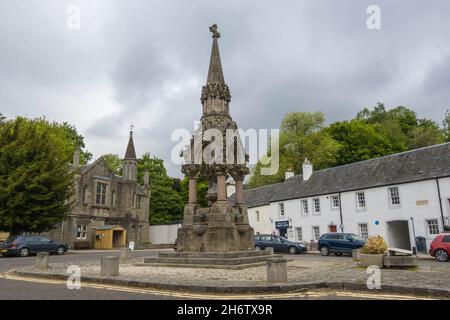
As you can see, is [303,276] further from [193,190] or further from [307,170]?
[307,170]

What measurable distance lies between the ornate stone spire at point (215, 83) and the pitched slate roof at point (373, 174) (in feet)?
56.7

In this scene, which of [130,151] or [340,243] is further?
[130,151]

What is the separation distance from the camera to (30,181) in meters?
24.7

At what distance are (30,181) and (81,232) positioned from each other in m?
14.2

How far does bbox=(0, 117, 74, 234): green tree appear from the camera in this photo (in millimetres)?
24312

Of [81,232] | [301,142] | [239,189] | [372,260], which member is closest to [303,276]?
[372,260]

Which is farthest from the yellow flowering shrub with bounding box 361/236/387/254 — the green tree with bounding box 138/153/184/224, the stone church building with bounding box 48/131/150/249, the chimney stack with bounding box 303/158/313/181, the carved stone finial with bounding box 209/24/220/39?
the green tree with bounding box 138/153/184/224

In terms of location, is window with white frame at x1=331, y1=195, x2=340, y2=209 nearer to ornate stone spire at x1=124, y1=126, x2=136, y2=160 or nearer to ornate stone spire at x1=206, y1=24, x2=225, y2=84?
ornate stone spire at x1=206, y1=24, x2=225, y2=84

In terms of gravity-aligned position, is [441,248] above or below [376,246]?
below

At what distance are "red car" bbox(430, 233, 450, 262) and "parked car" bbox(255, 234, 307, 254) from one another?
10.1 meters

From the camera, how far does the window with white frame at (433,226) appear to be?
24.7m

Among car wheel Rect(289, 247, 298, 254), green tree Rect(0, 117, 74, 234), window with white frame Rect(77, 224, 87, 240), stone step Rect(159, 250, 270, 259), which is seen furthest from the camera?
window with white frame Rect(77, 224, 87, 240)

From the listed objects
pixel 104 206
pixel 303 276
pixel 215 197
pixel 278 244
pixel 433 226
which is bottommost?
pixel 303 276
